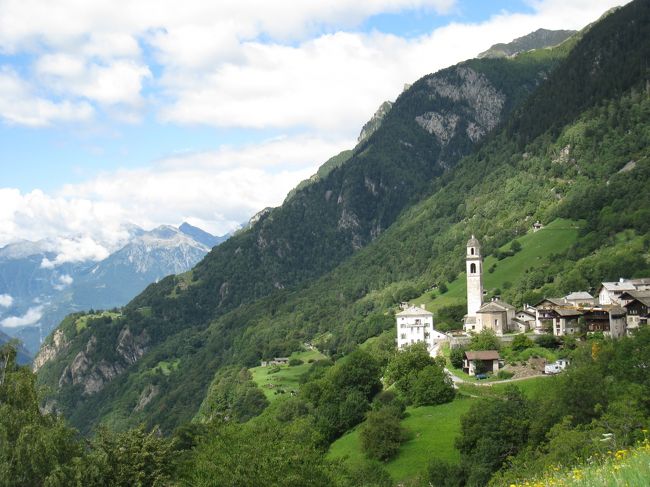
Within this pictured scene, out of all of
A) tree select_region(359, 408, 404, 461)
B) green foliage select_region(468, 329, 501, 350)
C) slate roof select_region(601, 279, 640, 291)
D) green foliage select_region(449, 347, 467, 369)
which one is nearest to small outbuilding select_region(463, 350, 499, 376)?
green foliage select_region(468, 329, 501, 350)

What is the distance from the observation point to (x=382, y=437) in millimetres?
80938

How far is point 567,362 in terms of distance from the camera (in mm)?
83812

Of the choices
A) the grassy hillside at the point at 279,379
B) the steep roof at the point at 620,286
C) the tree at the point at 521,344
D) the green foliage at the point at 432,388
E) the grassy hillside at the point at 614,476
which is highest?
the steep roof at the point at 620,286

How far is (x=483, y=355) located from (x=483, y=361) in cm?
76

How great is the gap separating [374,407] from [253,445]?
54157 millimetres

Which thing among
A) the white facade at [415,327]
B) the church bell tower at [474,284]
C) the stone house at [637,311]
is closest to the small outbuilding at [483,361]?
the stone house at [637,311]

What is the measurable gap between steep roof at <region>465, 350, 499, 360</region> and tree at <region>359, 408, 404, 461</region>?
14579mm

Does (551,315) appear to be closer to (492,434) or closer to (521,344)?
(521,344)

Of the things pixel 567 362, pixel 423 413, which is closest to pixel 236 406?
pixel 423 413

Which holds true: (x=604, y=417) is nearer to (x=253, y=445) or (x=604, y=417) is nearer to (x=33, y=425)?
(x=253, y=445)

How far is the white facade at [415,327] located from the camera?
125125mm

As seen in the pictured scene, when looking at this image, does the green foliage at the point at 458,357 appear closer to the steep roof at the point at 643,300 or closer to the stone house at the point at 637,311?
the stone house at the point at 637,311

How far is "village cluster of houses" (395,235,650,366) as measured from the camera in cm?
9544

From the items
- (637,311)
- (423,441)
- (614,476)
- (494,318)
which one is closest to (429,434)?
(423,441)
